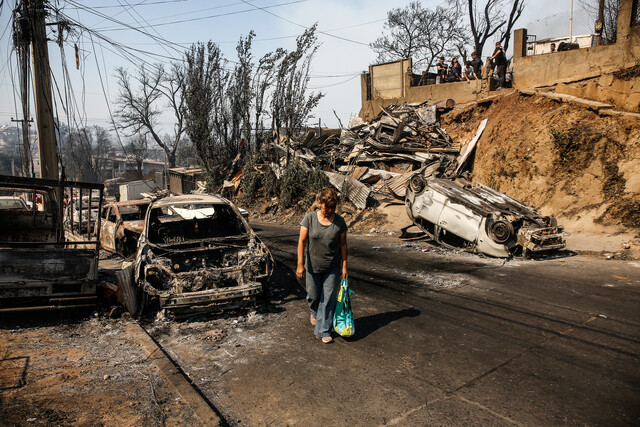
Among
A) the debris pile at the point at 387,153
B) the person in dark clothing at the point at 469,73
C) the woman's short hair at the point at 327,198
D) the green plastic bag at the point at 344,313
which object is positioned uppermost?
the person in dark clothing at the point at 469,73

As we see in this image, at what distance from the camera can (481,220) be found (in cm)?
912

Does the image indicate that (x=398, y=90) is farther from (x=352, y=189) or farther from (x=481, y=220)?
(x=481, y=220)

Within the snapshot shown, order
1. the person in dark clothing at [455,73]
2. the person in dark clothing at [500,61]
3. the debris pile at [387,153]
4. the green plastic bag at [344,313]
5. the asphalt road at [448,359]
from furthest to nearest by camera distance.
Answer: the person in dark clothing at [455,73]
the person in dark clothing at [500,61]
the debris pile at [387,153]
the green plastic bag at [344,313]
the asphalt road at [448,359]

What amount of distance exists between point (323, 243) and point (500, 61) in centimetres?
1616

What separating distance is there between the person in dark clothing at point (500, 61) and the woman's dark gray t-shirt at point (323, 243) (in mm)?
15781

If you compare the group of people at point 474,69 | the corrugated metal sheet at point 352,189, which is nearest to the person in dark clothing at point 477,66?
the group of people at point 474,69

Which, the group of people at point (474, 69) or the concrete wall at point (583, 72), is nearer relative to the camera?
the concrete wall at point (583, 72)

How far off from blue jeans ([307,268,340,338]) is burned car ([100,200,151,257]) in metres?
6.53

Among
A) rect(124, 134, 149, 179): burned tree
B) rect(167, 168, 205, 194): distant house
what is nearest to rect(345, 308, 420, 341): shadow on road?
rect(167, 168, 205, 194): distant house

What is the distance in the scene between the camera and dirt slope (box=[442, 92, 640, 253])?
10547 millimetres

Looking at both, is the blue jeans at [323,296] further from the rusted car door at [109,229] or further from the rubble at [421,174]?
the rusted car door at [109,229]

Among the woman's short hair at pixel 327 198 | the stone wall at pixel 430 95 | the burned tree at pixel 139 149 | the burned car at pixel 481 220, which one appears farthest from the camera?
the burned tree at pixel 139 149

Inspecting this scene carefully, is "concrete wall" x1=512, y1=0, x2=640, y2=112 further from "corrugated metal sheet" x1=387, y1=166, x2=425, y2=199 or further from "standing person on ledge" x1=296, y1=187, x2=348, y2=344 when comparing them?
"standing person on ledge" x1=296, y1=187, x2=348, y2=344

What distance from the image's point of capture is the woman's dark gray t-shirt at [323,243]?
15.4ft
